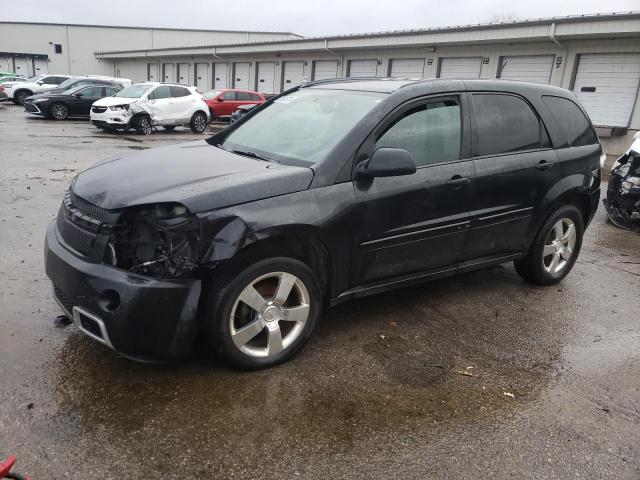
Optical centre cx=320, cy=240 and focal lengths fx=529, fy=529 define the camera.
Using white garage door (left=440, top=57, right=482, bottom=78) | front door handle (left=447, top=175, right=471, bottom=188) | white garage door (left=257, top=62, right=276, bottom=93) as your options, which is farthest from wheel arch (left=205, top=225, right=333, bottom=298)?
white garage door (left=257, top=62, right=276, bottom=93)

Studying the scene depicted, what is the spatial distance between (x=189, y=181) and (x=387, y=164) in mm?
1205

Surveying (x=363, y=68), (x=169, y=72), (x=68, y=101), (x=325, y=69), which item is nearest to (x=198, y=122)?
(x=68, y=101)

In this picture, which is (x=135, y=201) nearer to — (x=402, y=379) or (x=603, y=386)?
(x=402, y=379)

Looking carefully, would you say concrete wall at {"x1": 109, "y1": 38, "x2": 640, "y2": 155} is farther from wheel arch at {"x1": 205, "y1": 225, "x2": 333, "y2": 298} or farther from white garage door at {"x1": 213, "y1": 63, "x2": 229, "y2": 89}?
wheel arch at {"x1": 205, "y1": 225, "x2": 333, "y2": 298}

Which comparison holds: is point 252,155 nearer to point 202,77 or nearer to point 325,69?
point 325,69

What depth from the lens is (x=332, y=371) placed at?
3275 mm

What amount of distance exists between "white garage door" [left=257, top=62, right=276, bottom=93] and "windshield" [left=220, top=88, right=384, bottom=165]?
2713cm

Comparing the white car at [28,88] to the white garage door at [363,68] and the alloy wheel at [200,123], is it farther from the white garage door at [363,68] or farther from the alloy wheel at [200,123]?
the white garage door at [363,68]

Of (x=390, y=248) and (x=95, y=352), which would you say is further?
(x=390, y=248)

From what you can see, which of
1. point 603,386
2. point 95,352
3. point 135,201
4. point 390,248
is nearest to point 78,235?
point 135,201

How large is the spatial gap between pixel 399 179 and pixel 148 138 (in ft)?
46.8

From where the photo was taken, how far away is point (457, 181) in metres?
3.86

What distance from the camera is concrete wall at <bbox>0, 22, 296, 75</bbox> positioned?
58.2m

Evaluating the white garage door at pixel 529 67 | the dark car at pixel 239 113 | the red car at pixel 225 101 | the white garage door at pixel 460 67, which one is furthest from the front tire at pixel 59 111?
the white garage door at pixel 529 67
